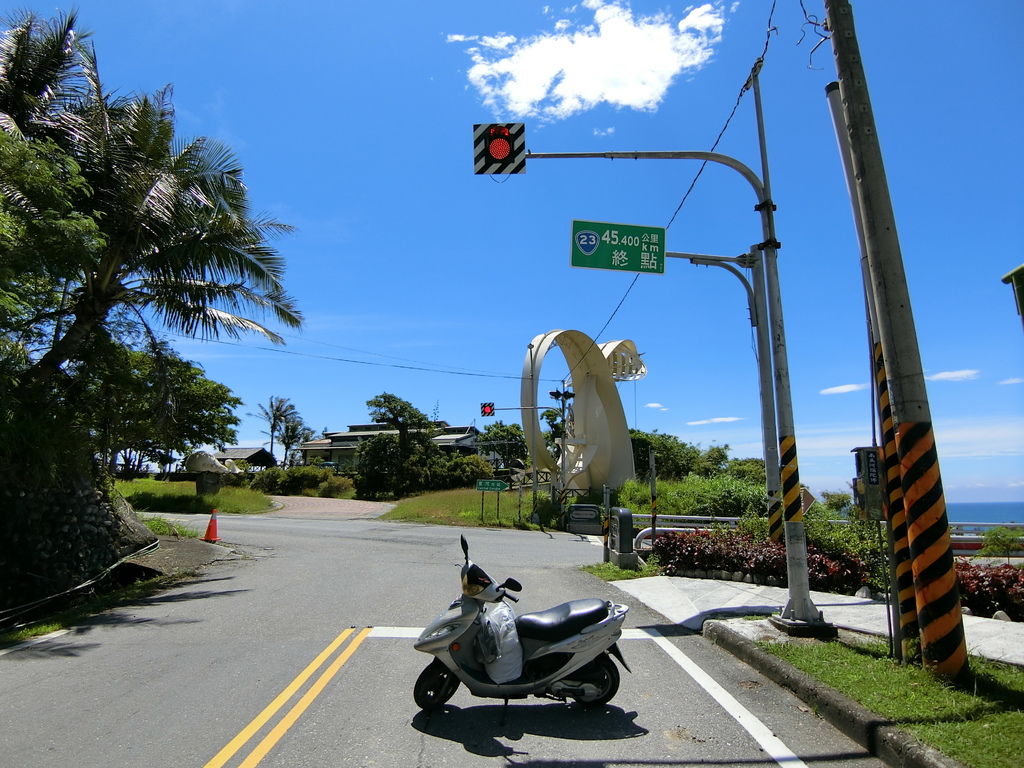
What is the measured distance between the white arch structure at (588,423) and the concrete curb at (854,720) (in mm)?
27047

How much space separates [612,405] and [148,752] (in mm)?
31934

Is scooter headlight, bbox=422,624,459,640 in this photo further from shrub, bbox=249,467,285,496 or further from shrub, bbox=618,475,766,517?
shrub, bbox=249,467,285,496

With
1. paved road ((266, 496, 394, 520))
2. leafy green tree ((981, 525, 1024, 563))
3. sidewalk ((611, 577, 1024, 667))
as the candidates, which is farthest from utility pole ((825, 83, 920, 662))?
paved road ((266, 496, 394, 520))

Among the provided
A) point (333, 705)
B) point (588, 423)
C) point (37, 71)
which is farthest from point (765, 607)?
point (588, 423)

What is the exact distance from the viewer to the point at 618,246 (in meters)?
9.86

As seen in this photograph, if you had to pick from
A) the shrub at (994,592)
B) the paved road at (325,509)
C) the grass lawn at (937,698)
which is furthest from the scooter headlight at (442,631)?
the paved road at (325,509)

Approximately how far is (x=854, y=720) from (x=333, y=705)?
3824mm

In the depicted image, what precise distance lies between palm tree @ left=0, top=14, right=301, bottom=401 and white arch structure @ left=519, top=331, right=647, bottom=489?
66.9ft

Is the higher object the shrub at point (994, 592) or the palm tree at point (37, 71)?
the palm tree at point (37, 71)

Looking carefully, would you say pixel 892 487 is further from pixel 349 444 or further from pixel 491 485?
pixel 349 444

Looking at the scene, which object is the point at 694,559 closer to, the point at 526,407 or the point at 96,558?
the point at 96,558

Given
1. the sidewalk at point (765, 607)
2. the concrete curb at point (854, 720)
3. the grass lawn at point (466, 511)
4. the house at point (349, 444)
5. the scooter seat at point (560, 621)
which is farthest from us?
the house at point (349, 444)

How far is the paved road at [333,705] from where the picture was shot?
4277 mm

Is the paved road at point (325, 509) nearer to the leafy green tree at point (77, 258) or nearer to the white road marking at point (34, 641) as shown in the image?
the leafy green tree at point (77, 258)
